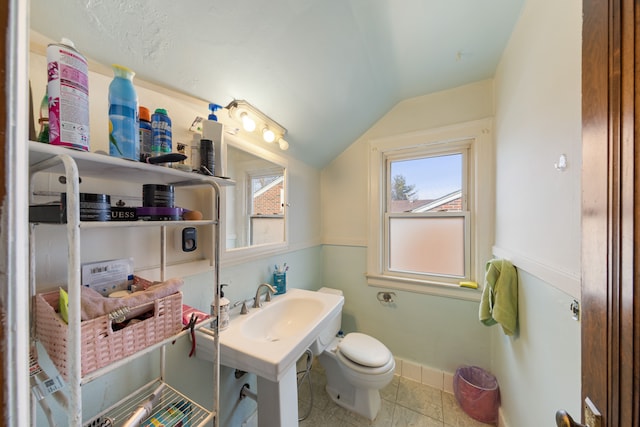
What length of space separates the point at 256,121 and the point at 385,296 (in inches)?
66.0

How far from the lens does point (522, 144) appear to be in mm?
1067

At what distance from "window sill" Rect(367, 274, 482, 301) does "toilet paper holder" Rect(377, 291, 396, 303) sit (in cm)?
5

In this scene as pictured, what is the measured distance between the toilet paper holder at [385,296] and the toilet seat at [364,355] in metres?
0.38

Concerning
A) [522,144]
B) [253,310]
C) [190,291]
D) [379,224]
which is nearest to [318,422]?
[253,310]

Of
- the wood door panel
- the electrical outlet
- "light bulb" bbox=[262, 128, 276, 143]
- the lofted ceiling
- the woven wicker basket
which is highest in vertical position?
the lofted ceiling

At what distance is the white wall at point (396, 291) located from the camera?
1.62m

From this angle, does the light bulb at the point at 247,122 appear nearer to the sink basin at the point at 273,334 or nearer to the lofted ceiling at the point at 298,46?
the lofted ceiling at the point at 298,46

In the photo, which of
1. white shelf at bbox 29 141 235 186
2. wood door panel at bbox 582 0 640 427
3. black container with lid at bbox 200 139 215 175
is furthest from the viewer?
black container with lid at bbox 200 139 215 175

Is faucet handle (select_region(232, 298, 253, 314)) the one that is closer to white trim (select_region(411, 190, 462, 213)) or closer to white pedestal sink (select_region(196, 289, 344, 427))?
white pedestal sink (select_region(196, 289, 344, 427))

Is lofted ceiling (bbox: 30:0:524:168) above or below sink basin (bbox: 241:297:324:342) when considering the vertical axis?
above

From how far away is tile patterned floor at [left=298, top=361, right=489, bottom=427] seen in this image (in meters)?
1.42

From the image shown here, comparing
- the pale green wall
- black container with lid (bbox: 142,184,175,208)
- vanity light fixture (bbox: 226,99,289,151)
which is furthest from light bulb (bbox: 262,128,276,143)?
the pale green wall

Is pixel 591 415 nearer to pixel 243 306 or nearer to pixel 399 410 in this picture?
pixel 243 306

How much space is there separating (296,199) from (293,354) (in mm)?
1123
